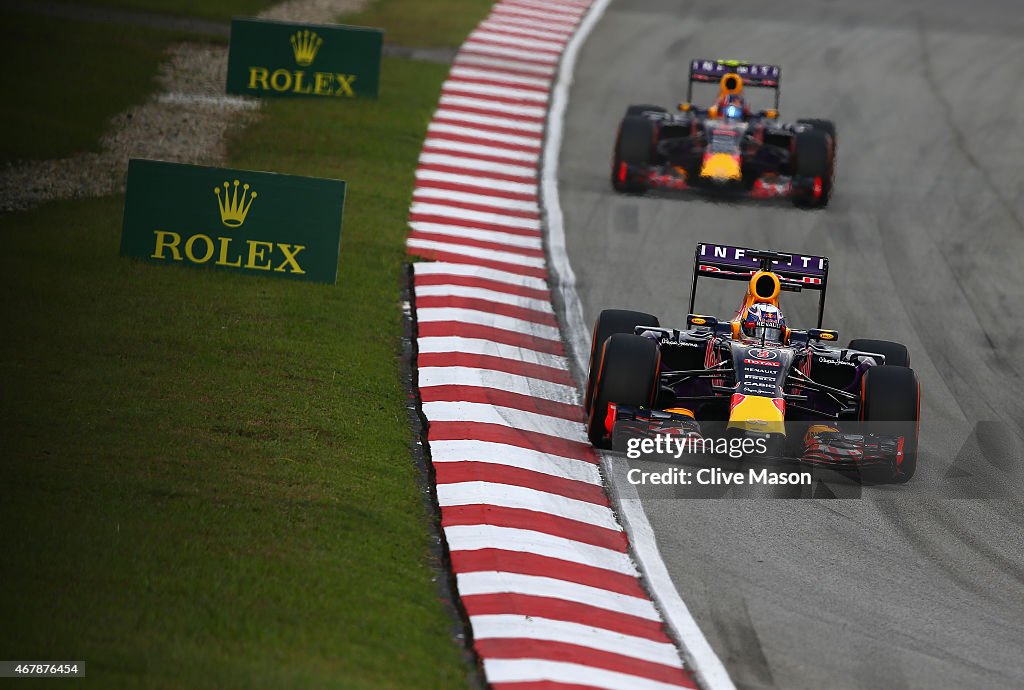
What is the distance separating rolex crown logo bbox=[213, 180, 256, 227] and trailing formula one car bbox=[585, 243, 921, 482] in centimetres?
453

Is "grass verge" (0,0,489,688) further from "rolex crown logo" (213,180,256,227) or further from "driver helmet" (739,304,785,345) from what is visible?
"driver helmet" (739,304,785,345)

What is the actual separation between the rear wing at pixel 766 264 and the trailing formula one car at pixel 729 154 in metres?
6.60

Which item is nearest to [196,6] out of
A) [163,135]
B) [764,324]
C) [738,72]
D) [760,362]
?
[163,135]

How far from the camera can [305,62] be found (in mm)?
25109

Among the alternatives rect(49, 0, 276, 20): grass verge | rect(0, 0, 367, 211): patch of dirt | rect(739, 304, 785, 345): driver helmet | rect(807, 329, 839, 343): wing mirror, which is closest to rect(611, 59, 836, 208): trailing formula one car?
→ rect(0, 0, 367, 211): patch of dirt

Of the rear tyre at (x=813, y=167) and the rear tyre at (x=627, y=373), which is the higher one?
the rear tyre at (x=813, y=167)

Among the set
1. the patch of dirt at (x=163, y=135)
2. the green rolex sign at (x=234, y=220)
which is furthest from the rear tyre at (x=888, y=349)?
the patch of dirt at (x=163, y=135)

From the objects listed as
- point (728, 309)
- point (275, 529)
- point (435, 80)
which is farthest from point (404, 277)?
point (435, 80)

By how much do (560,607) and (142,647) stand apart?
3098mm

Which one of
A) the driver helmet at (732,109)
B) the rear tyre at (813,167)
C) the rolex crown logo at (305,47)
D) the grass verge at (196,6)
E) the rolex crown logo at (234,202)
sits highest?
the grass verge at (196,6)

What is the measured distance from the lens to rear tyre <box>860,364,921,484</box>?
13078 mm

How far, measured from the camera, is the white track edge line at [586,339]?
10438 millimetres

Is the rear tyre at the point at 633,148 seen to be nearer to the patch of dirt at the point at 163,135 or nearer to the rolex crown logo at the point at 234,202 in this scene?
the patch of dirt at the point at 163,135

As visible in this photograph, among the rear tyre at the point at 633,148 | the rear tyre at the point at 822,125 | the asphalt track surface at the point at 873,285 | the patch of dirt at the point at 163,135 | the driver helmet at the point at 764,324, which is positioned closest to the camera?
the asphalt track surface at the point at 873,285
